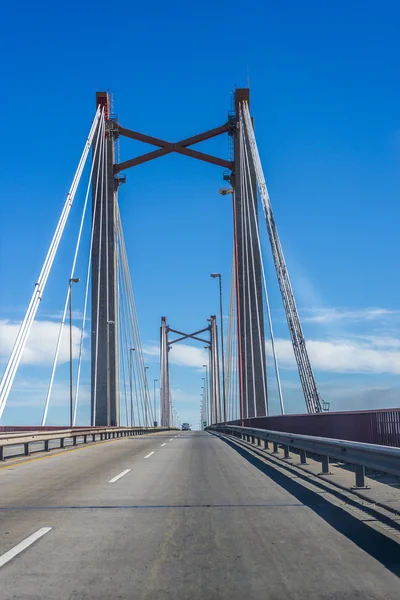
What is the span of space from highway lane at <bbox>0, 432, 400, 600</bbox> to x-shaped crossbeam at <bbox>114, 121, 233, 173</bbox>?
34215 mm

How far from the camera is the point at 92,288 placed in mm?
40531

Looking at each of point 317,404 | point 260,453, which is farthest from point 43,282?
point 317,404

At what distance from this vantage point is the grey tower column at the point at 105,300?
39.0 metres

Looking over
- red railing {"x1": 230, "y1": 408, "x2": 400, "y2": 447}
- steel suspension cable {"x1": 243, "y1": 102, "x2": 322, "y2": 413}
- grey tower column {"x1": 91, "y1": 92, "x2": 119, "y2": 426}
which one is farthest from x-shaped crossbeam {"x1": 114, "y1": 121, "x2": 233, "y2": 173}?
red railing {"x1": 230, "y1": 408, "x2": 400, "y2": 447}

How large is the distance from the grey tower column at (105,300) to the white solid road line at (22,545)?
31.2 meters

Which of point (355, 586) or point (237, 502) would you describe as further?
point (237, 502)

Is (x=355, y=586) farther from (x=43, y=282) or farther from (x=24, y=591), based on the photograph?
(x=43, y=282)

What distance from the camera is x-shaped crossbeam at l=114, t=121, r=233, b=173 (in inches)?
1716

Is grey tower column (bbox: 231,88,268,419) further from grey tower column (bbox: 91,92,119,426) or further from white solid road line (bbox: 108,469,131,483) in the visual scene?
white solid road line (bbox: 108,469,131,483)

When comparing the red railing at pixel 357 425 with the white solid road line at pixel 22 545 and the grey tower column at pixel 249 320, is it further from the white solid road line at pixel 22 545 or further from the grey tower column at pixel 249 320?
the grey tower column at pixel 249 320

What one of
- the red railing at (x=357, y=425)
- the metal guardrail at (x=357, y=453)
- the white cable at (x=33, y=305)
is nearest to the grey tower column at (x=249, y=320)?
the white cable at (x=33, y=305)

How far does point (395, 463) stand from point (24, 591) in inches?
175

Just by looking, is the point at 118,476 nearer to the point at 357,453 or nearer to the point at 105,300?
the point at 357,453

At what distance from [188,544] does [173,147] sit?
3901 centimetres
